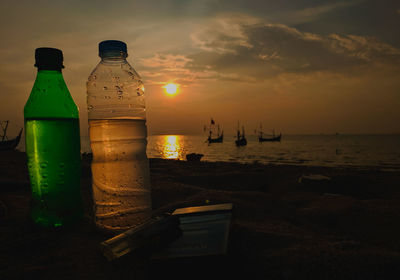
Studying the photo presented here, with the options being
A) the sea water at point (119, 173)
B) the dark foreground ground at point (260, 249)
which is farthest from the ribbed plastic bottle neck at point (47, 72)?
the dark foreground ground at point (260, 249)

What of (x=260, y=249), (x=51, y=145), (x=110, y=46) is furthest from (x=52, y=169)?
(x=260, y=249)

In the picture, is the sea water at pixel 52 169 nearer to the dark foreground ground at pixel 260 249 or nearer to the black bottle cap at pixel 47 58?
the dark foreground ground at pixel 260 249

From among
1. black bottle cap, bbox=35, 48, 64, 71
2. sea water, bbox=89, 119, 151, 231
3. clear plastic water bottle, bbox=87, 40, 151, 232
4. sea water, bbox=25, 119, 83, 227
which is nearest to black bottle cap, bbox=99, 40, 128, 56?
clear plastic water bottle, bbox=87, 40, 151, 232

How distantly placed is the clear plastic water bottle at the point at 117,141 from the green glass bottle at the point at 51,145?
0.29 metres

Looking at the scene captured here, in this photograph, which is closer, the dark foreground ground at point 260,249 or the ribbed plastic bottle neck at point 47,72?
the dark foreground ground at point 260,249

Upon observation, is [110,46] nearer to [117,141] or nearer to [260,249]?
[117,141]

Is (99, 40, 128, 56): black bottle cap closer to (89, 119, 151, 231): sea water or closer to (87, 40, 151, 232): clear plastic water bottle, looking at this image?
(87, 40, 151, 232): clear plastic water bottle

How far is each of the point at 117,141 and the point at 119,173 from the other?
0.33 m

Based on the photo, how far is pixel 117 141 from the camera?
7.82ft

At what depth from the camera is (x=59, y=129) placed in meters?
1.84

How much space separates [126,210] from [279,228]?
129cm

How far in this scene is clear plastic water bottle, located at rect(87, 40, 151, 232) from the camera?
81.1 inches

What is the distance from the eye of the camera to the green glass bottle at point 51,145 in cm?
179

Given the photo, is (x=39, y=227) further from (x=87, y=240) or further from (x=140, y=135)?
(x=140, y=135)
